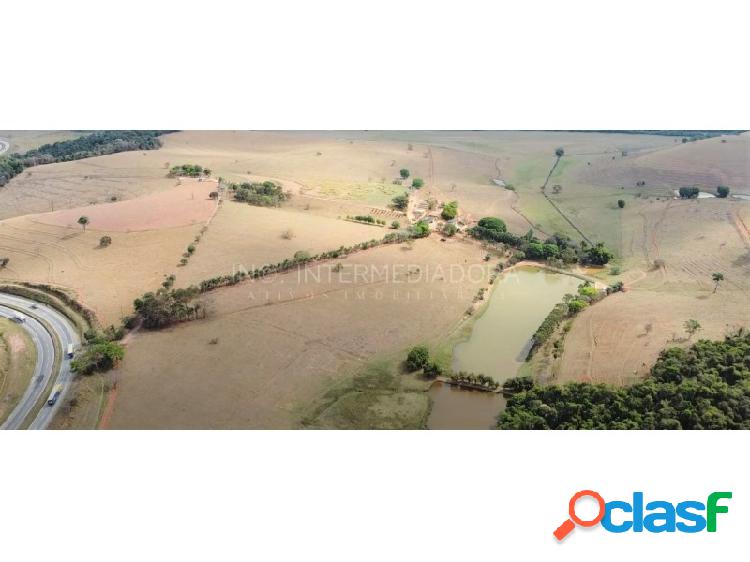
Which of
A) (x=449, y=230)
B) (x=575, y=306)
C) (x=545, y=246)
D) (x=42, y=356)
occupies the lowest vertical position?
(x=42, y=356)

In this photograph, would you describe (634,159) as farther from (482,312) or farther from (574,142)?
(482,312)

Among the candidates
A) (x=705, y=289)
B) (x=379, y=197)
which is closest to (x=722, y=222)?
(x=705, y=289)

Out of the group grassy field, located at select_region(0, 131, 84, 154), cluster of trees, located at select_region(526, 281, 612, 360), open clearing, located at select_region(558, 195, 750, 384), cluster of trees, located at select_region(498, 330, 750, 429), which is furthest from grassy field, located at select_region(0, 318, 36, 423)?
grassy field, located at select_region(0, 131, 84, 154)

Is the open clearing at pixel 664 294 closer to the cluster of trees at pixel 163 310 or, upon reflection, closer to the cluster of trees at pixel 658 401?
the cluster of trees at pixel 658 401

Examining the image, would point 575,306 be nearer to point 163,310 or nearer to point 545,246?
point 545,246
